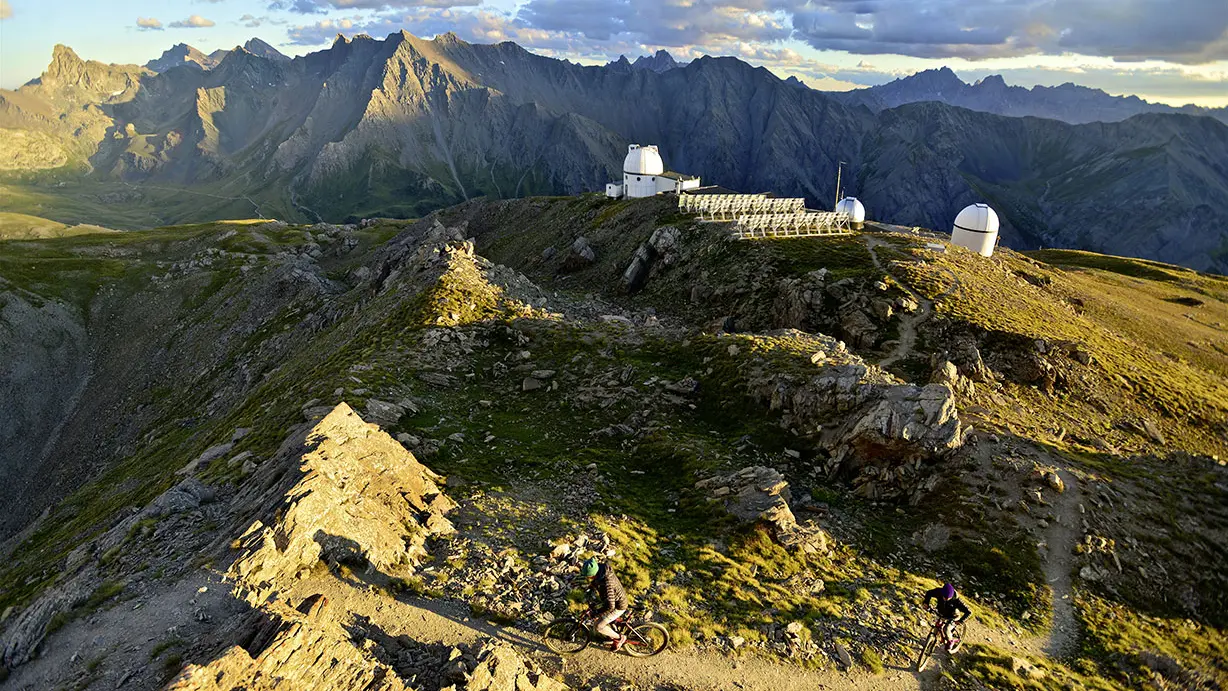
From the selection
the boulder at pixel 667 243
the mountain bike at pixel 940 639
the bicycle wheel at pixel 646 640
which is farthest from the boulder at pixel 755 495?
the boulder at pixel 667 243

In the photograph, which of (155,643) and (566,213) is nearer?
(155,643)

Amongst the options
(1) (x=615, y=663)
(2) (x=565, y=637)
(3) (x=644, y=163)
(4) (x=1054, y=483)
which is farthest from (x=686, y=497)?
(3) (x=644, y=163)

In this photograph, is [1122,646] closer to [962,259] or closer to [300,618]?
[300,618]

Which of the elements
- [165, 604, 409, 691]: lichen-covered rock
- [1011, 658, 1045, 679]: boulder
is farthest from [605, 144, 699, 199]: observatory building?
[165, 604, 409, 691]: lichen-covered rock

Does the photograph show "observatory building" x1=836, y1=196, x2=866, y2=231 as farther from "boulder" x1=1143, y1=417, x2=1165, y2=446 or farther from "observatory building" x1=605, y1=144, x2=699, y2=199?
"boulder" x1=1143, y1=417, x2=1165, y2=446

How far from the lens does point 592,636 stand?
57.7ft

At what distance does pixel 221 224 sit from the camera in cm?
15100

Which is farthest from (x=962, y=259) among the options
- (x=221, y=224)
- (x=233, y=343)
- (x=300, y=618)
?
(x=221, y=224)

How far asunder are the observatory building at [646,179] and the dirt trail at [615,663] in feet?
293

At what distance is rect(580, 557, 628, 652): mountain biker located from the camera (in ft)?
55.7

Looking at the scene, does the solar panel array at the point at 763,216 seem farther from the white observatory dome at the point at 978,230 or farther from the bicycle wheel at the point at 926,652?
the bicycle wheel at the point at 926,652

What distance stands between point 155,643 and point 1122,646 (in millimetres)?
31695

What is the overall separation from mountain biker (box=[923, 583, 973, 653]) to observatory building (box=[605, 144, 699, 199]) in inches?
3442

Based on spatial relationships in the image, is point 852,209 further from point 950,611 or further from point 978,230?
point 950,611
